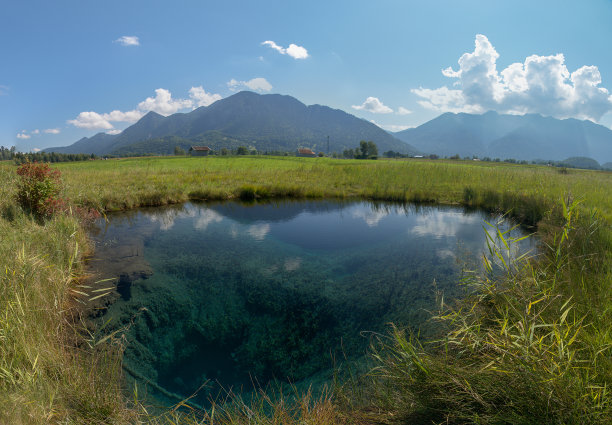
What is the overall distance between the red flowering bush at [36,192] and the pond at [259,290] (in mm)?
1724

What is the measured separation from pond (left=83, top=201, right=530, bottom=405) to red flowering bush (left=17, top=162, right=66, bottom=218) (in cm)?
172

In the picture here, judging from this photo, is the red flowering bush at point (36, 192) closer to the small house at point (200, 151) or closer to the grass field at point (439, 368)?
the grass field at point (439, 368)

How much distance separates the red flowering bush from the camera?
28.9ft

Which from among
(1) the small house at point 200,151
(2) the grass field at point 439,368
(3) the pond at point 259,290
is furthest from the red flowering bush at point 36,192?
(1) the small house at point 200,151

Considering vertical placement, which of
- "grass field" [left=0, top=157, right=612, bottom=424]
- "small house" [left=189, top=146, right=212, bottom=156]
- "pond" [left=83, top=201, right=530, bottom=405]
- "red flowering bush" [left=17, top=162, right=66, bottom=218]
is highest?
"small house" [left=189, top=146, right=212, bottom=156]

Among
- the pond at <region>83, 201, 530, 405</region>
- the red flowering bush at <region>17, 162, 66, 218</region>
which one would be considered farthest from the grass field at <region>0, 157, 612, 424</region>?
the red flowering bush at <region>17, 162, 66, 218</region>

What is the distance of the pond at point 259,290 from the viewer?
444cm

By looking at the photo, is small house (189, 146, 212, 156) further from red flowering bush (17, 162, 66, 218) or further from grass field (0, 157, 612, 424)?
grass field (0, 157, 612, 424)

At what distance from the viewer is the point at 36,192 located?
8.85 meters

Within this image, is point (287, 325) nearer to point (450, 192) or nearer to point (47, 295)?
point (47, 295)

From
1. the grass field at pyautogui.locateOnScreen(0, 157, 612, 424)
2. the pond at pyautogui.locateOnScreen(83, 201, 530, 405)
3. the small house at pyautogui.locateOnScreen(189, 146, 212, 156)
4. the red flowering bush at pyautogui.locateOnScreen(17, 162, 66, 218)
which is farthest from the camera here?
the small house at pyautogui.locateOnScreen(189, 146, 212, 156)

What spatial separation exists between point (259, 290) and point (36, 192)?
8578 millimetres

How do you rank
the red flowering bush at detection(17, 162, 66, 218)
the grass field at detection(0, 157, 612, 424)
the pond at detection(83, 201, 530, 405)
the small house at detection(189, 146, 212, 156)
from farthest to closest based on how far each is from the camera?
the small house at detection(189, 146, 212, 156)
the red flowering bush at detection(17, 162, 66, 218)
the pond at detection(83, 201, 530, 405)
the grass field at detection(0, 157, 612, 424)

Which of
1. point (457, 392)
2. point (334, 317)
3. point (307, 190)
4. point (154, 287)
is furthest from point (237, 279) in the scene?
point (307, 190)
